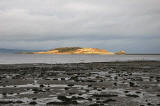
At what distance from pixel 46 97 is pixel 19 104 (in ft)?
10.5

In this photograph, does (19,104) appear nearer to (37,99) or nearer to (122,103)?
(37,99)

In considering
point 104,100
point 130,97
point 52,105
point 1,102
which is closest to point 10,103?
point 1,102

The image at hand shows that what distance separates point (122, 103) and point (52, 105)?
5.36 m

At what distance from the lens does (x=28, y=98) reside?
18.7 metres

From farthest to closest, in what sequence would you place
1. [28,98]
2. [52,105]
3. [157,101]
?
1. [28,98]
2. [157,101]
3. [52,105]

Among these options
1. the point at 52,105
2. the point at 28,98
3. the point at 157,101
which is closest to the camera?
the point at 52,105

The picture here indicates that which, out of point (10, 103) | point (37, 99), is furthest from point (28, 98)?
point (10, 103)

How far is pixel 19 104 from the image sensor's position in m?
16.3

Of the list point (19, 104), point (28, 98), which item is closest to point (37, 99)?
point (28, 98)

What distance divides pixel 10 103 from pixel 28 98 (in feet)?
7.46

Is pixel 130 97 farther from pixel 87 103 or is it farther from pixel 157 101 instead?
pixel 87 103

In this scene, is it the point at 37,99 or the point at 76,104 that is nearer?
the point at 76,104

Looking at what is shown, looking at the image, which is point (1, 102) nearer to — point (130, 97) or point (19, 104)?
point (19, 104)

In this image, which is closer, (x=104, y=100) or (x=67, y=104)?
(x=67, y=104)
